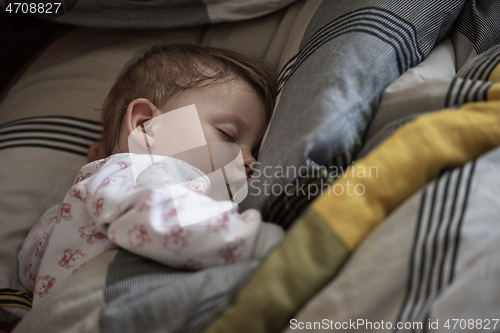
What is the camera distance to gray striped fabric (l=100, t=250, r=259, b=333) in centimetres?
47

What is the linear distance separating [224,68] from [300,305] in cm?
61

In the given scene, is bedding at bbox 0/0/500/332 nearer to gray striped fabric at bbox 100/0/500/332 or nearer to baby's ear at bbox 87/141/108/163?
gray striped fabric at bbox 100/0/500/332

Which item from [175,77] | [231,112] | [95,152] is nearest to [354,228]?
[231,112]

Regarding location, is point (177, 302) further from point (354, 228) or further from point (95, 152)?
point (95, 152)

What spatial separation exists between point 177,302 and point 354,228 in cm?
23

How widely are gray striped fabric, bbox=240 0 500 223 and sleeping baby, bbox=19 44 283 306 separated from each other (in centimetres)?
10

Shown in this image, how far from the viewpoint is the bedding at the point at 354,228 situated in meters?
0.42

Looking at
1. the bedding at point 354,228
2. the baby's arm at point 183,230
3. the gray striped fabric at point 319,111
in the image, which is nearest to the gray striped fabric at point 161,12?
the gray striped fabric at point 319,111

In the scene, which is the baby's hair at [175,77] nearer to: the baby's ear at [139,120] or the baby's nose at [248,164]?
the baby's ear at [139,120]

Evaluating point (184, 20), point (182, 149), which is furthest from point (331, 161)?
point (184, 20)

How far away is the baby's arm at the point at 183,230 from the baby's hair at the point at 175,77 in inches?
12.5

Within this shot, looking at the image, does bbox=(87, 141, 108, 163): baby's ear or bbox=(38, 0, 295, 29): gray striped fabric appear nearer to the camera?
bbox=(87, 141, 108, 163): baby's ear

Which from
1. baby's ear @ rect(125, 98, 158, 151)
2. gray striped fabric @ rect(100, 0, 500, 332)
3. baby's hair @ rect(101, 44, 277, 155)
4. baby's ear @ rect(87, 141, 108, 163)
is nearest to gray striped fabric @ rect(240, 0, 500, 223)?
gray striped fabric @ rect(100, 0, 500, 332)

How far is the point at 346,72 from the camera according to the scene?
625 millimetres
